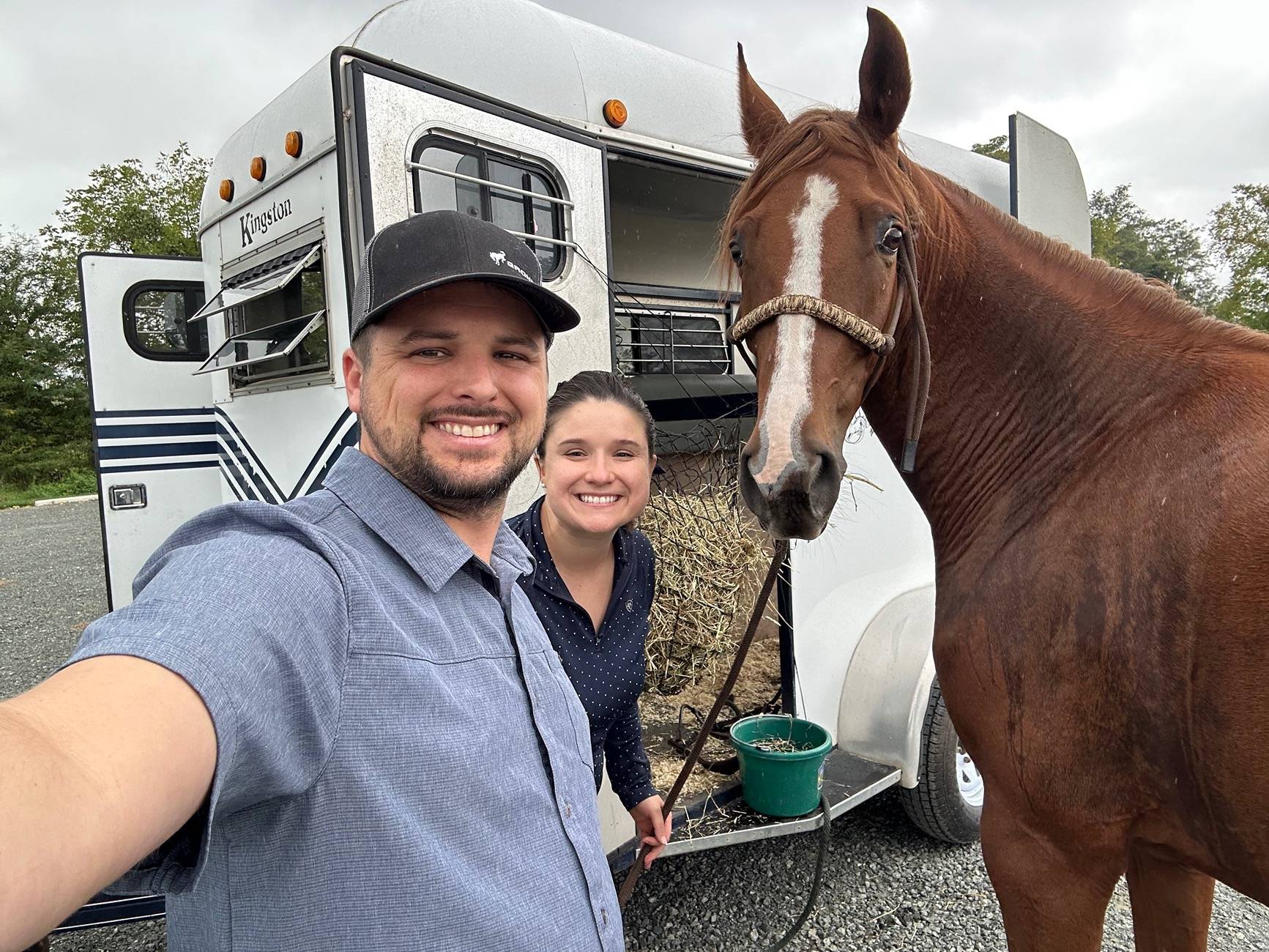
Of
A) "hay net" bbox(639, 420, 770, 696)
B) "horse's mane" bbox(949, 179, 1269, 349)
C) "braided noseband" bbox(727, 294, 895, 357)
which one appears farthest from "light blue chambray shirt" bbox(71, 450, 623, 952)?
"hay net" bbox(639, 420, 770, 696)

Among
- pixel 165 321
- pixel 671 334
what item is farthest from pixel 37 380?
pixel 671 334

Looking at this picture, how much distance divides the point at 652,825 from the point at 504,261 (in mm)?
1631

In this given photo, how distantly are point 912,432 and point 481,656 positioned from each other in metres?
1.30

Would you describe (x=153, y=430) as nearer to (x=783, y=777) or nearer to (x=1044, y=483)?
(x=783, y=777)

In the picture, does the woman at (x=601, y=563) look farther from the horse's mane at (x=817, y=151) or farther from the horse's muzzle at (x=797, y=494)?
the horse's mane at (x=817, y=151)

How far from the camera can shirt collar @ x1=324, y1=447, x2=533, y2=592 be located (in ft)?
2.91

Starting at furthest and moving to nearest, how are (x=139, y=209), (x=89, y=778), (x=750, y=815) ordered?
(x=139, y=209), (x=750, y=815), (x=89, y=778)

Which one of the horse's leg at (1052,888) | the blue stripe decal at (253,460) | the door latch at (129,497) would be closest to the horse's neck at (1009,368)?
the horse's leg at (1052,888)

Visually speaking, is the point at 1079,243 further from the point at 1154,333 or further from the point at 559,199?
the point at 559,199

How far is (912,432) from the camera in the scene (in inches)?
69.7

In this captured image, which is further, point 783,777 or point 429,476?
point 783,777

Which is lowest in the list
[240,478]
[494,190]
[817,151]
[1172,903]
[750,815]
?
[750,815]

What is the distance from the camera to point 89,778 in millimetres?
518

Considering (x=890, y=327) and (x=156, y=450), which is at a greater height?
(x=890, y=327)
